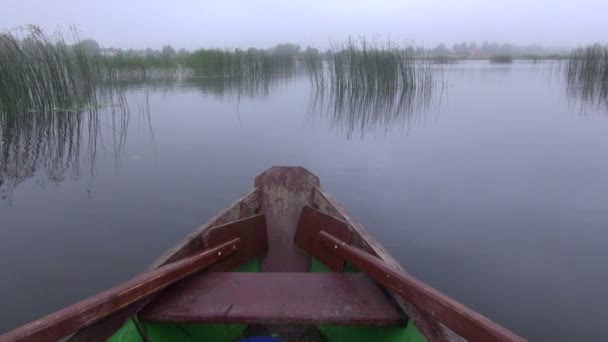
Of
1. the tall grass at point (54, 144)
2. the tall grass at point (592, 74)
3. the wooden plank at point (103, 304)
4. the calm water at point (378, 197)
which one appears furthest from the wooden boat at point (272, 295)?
the tall grass at point (592, 74)

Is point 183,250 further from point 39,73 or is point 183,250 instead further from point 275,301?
point 39,73

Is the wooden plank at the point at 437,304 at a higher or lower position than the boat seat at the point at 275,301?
higher

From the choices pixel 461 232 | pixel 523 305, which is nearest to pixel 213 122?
pixel 461 232

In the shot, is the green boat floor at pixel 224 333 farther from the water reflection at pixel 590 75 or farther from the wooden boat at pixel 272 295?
the water reflection at pixel 590 75

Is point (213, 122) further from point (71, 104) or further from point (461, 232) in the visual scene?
point (461, 232)

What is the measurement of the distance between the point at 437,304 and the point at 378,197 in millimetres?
3358

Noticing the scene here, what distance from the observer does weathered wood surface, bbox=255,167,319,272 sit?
100 inches

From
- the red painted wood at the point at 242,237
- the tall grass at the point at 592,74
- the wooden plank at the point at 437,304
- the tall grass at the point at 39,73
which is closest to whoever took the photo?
the wooden plank at the point at 437,304

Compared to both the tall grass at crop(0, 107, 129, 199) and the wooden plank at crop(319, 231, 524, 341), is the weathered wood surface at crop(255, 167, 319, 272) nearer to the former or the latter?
the wooden plank at crop(319, 231, 524, 341)

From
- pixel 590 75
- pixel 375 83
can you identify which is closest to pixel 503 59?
pixel 590 75

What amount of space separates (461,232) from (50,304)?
3.20 metres

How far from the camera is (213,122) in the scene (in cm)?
848

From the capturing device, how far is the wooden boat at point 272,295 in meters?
1.33

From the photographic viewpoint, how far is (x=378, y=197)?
15.3 ft
